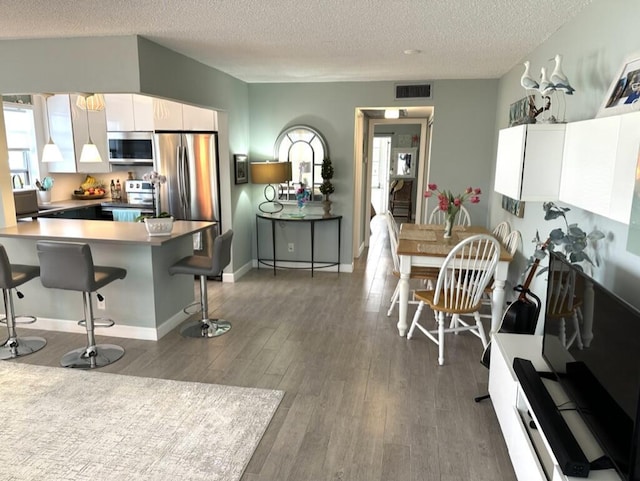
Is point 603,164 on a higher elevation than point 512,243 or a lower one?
higher

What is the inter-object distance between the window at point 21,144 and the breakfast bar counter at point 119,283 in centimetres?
217

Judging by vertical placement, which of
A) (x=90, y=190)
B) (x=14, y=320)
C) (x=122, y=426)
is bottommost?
(x=122, y=426)

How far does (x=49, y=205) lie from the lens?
562 centimetres

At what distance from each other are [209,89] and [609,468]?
→ 14.4 ft

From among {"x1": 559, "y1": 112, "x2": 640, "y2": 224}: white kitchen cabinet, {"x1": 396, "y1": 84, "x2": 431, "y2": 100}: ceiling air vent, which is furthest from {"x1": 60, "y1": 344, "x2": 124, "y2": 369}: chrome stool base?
{"x1": 396, "y1": 84, "x2": 431, "y2": 100}: ceiling air vent

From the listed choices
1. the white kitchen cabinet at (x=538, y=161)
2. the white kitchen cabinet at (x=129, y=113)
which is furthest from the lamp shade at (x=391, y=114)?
the white kitchen cabinet at (x=538, y=161)

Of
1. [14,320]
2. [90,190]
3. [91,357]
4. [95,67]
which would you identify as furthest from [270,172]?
[14,320]

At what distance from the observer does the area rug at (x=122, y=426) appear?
2221 millimetres

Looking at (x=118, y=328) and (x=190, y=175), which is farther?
(x=190, y=175)

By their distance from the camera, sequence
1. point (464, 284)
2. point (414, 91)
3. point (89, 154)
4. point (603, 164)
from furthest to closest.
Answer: point (414, 91), point (89, 154), point (464, 284), point (603, 164)

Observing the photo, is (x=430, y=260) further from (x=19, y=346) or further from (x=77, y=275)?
(x=19, y=346)

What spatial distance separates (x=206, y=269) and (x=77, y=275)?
0.93 meters

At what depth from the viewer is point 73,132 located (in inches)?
230

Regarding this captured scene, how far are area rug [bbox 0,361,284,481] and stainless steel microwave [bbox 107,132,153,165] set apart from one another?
3.06 m
